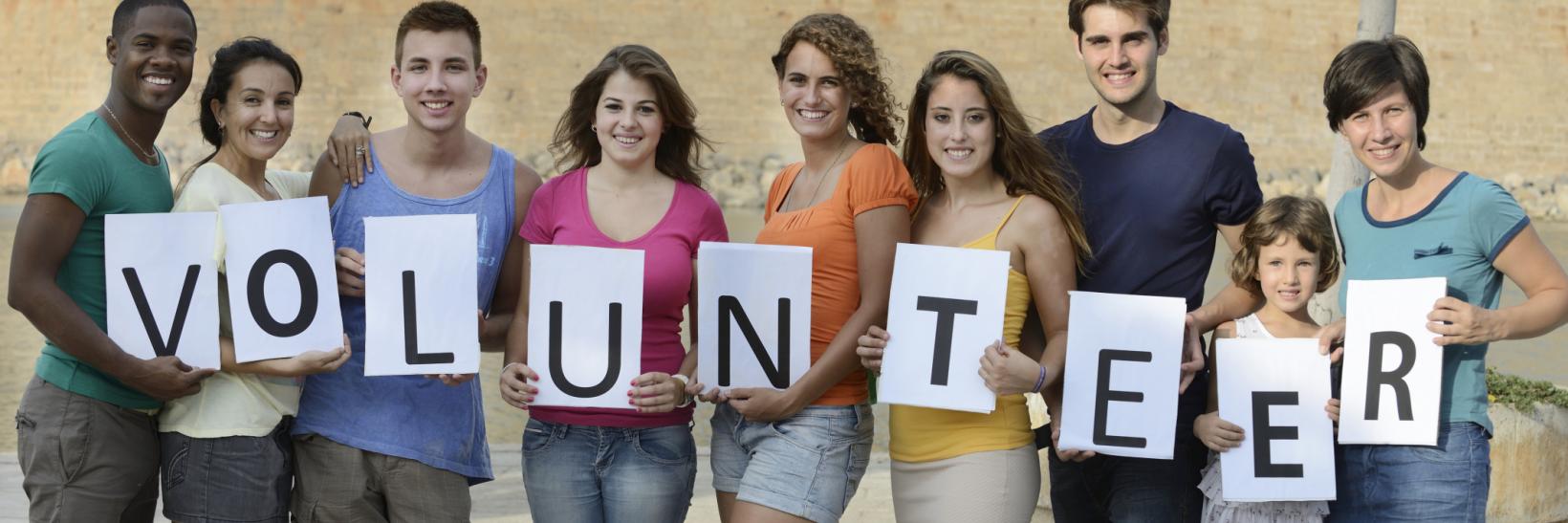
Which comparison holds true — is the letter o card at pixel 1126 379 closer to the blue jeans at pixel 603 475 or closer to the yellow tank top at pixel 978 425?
the yellow tank top at pixel 978 425

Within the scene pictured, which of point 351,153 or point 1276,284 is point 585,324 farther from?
point 1276,284

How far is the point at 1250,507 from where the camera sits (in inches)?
127

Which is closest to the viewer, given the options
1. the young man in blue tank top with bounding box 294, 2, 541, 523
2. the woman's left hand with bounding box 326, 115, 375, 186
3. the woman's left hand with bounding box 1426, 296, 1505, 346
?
the woman's left hand with bounding box 1426, 296, 1505, 346

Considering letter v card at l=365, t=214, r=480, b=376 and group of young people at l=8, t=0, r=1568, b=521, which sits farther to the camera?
letter v card at l=365, t=214, r=480, b=376

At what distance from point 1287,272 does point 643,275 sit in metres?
1.37

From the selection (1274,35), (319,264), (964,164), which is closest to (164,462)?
(319,264)

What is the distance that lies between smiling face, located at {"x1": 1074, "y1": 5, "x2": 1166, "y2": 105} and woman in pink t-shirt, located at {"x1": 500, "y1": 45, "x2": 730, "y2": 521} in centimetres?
90

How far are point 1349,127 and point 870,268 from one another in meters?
1.06

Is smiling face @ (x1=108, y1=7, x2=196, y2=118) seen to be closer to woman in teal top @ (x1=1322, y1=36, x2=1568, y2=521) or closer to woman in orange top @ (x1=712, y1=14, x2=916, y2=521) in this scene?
woman in orange top @ (x1=712, y1=14, x2=916, y2=521)

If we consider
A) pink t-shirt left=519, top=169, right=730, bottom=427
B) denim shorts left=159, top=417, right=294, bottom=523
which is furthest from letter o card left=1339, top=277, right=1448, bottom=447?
denim shorts left=159, top=417, right=294, bottom=523

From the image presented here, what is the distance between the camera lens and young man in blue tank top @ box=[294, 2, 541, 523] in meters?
3.15

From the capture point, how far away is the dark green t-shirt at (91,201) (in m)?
2.97

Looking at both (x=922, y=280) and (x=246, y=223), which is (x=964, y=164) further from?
(x=246, y=223)

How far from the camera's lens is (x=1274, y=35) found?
26297 millimetres
